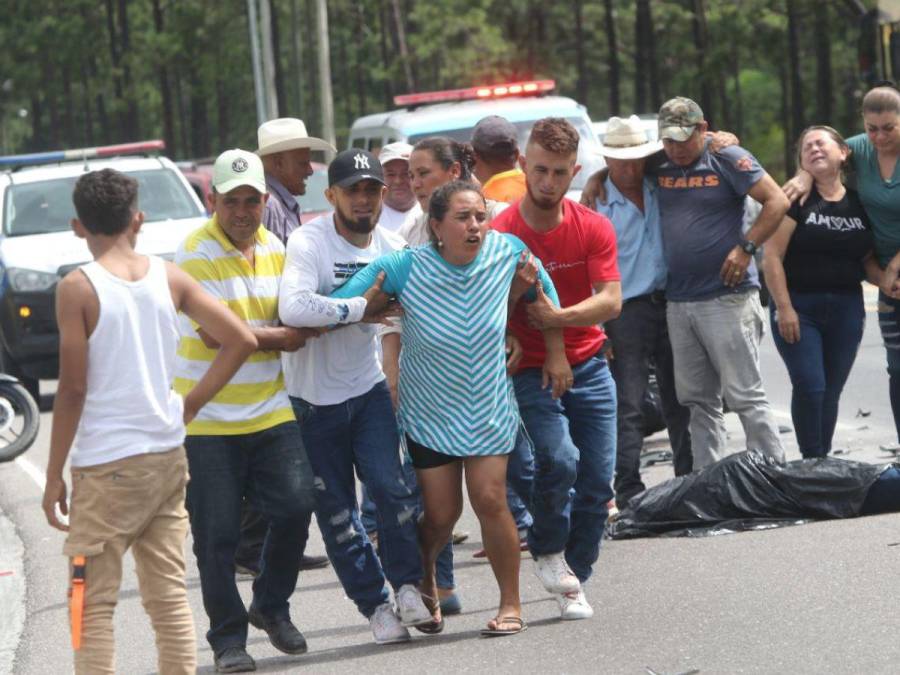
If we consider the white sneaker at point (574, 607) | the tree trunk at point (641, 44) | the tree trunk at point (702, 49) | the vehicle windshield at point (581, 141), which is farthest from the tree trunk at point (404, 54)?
the white sneaker at point (574, 607)

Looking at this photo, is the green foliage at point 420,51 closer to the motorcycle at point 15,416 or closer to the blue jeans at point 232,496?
the motorcycle at point 15,416

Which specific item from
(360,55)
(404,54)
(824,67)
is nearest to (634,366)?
(824,67)

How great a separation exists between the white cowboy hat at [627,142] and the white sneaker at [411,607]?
295cm

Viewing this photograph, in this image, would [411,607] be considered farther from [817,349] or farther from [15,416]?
[15,416]

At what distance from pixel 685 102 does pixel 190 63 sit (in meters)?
44.2

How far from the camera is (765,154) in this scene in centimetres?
5838

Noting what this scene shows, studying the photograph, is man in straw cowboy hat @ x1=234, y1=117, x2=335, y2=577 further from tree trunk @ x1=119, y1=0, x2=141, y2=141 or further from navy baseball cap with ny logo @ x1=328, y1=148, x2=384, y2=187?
tree trunk @ x1=119, y1=0, x2=141, y2=141

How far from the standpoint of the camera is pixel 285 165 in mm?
8070

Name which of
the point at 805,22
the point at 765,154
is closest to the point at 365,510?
the point at 805,22

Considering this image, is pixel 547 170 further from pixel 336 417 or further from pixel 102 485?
pixel 102 485

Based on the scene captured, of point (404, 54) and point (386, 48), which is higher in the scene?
point (386, 48)

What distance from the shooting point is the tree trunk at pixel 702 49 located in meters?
43.9

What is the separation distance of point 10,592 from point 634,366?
10.7ft

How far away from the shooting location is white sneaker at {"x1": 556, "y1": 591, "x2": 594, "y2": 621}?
706cm
